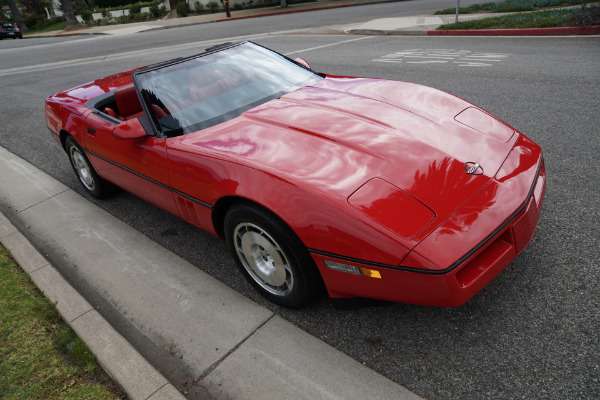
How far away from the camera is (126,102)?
3.76 metres

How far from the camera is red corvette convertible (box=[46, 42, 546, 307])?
6.45 feet

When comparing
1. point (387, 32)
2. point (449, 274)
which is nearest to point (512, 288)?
point (449, 274)

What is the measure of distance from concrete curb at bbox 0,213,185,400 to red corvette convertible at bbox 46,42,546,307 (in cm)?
79

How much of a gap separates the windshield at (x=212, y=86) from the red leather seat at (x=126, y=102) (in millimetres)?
674

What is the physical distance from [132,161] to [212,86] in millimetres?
816

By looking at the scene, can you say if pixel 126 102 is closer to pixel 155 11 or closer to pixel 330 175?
pixel 330 175

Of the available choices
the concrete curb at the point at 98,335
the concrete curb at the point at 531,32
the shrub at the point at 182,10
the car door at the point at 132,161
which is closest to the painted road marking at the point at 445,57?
the concrete curb at the point at 531,32

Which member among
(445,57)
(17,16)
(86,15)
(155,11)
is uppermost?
(445,57)

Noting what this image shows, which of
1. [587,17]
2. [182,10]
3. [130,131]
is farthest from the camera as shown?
[182,10]

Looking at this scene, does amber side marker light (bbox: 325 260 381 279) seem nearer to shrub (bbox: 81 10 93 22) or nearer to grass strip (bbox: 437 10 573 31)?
grass strip (bbox: 437 10 573 31)

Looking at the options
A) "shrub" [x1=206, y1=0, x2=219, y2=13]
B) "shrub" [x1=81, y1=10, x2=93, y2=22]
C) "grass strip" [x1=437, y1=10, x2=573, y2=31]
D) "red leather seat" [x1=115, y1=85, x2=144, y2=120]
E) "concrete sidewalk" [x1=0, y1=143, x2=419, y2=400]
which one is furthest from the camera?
"shrub" [x1=81, y1=10, x2=93, y2=22]

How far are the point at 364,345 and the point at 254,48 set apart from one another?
2698 millimetres

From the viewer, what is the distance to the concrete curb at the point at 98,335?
2.18 m

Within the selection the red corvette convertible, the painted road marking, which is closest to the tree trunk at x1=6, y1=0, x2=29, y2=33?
the painted road marking
